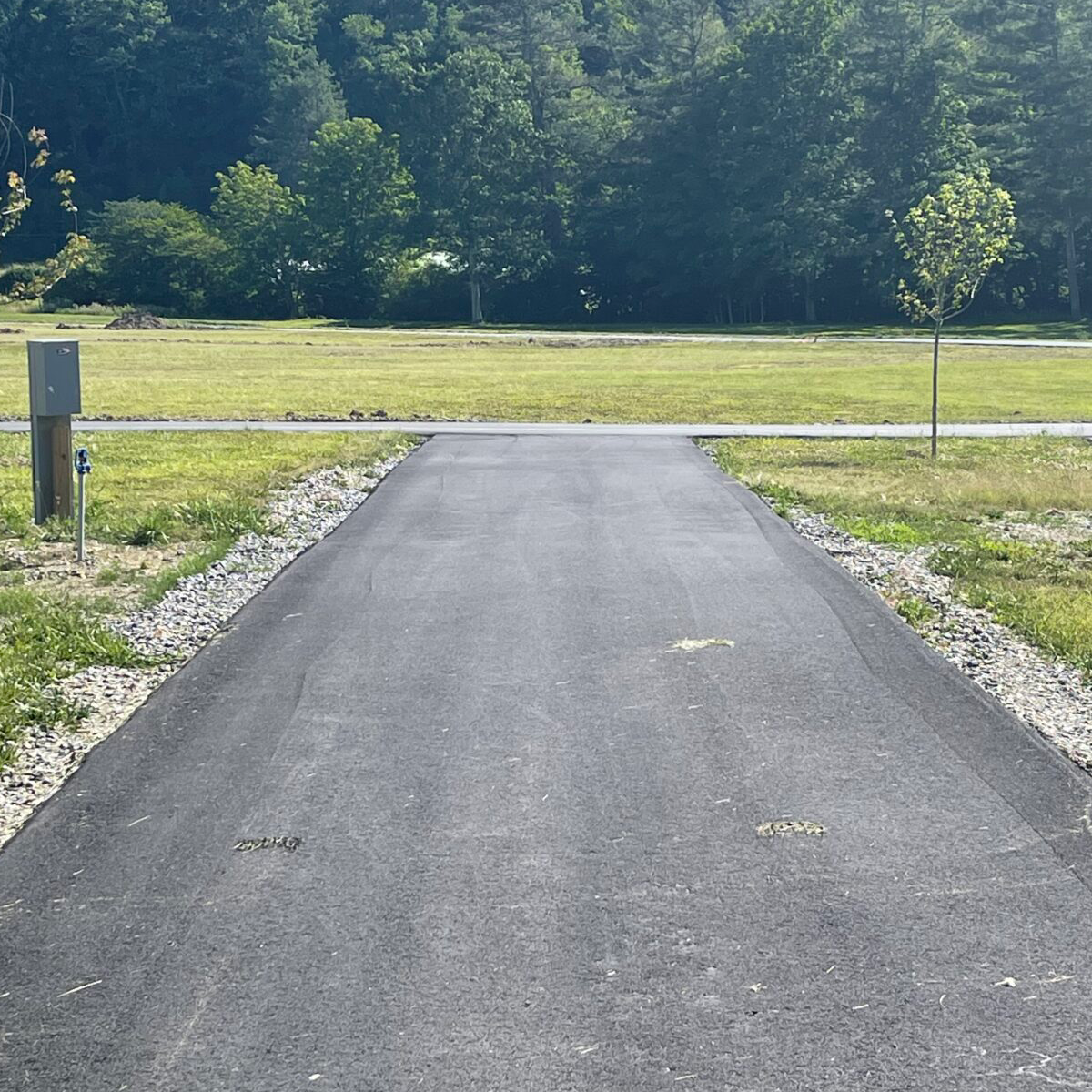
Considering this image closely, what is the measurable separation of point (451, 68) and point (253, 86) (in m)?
48.2

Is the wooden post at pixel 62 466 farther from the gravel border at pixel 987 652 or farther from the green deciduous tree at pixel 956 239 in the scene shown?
the green deciduous tree at pixel 956 239

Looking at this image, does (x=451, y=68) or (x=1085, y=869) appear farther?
(x=451, y=68)

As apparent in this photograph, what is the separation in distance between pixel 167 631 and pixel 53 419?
513cm

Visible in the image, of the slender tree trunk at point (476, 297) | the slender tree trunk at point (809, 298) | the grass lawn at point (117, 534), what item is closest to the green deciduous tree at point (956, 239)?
the grass lawn at point (117, 534)

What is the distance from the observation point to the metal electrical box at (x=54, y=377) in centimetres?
1410

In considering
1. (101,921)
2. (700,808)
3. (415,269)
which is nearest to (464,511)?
(700,808)

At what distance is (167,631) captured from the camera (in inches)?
403

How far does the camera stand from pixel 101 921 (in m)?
5.21

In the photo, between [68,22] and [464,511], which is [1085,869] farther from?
[68,22]

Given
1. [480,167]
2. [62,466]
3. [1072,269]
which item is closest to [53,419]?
[62,466]

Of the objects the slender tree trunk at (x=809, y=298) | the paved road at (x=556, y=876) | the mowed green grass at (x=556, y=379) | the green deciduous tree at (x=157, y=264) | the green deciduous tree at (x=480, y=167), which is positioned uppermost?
the green deciduous tree at (x=480, y=167)

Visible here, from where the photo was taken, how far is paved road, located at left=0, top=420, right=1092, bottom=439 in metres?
25.8

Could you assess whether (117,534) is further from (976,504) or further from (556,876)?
(556,876)

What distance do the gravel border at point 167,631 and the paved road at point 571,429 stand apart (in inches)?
321
